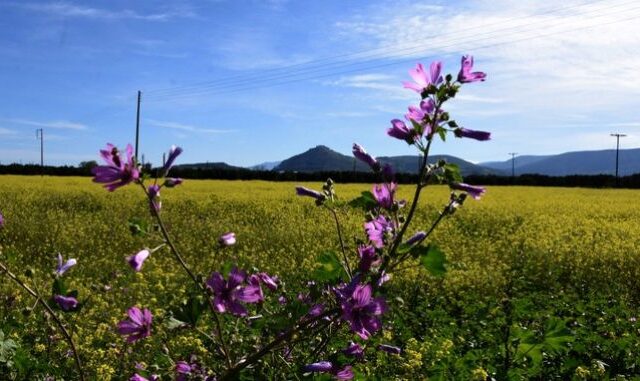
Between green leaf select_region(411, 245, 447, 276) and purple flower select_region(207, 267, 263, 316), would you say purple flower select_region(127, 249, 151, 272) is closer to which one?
purple flower select_region(207, 267, 263, 316)

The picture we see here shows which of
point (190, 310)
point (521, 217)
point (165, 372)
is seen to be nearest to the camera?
point (190, 310)

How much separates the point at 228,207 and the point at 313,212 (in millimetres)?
2440

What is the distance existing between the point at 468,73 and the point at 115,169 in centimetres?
83

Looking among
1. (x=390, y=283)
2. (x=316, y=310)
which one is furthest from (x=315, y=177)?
(x=316, y=310)

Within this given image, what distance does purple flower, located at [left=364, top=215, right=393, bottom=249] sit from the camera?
1.51m

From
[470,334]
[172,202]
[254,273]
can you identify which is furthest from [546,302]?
[172,202]

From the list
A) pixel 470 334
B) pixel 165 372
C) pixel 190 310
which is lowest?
pixel 470 334

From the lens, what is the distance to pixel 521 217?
49.2ft

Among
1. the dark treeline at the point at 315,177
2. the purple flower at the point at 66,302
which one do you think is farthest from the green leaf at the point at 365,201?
the dark treeline at the point at 315,177

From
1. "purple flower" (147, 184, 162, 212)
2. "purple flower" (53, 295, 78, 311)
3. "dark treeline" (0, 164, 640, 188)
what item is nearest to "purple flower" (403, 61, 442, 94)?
"purple flower" (147, 184, 162, 212)

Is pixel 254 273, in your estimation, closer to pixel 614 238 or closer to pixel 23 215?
pixel 614 238

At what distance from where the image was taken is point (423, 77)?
1511 mm

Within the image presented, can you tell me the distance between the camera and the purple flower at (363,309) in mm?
1353

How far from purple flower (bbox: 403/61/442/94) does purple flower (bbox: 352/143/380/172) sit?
0.21m
